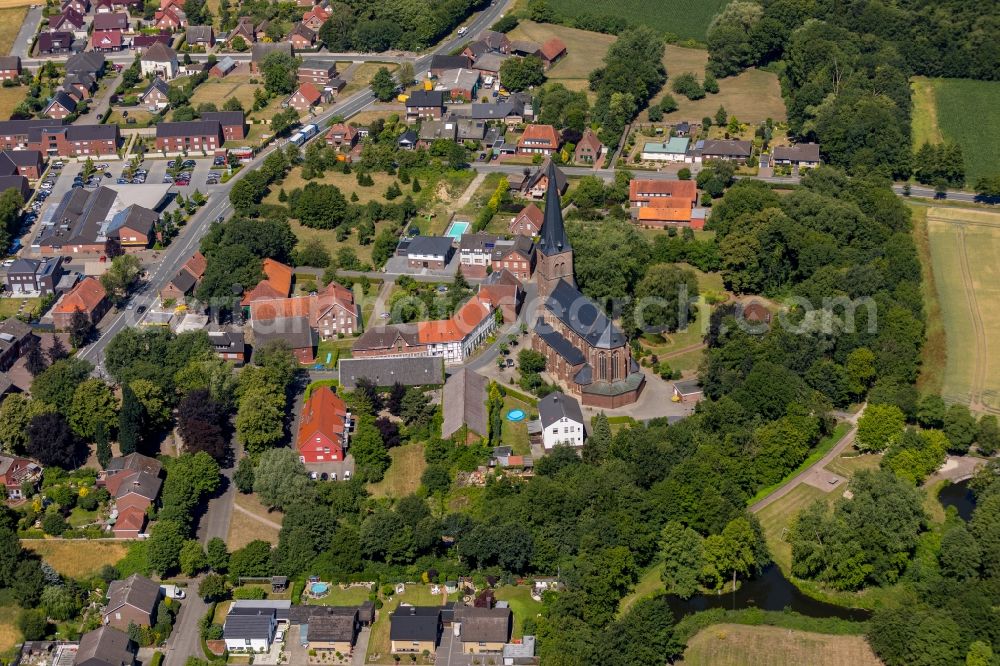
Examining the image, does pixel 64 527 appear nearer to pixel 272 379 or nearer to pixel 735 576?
pixel 272 379

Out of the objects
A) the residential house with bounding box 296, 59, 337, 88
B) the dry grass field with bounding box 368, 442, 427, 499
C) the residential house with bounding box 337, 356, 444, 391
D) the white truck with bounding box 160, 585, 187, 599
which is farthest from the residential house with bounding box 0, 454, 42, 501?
the residential house with bounding box 296, 59, 337, 88

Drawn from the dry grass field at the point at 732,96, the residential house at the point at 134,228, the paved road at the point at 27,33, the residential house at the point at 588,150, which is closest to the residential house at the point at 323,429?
the residential house at the point at 134,228

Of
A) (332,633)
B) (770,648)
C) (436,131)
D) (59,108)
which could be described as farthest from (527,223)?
(59,108)

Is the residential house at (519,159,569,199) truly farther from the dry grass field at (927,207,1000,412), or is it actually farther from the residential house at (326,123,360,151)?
the dry grass field at (927,207,1000,412)

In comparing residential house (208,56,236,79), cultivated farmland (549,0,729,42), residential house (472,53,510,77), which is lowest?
residential house (208,56,236,79)

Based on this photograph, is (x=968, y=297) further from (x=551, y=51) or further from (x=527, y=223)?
(x=551, y=51)
